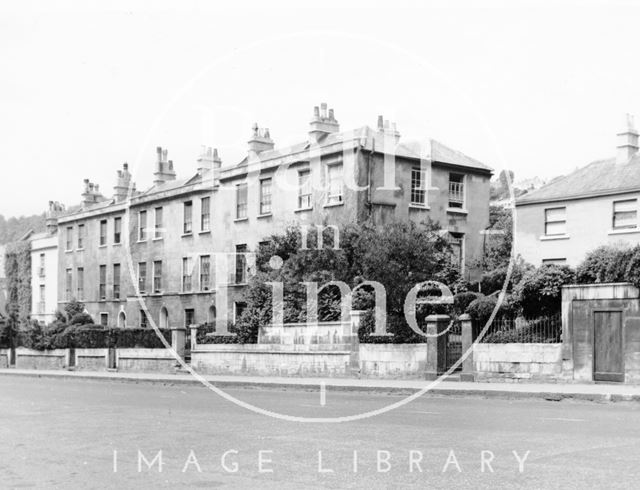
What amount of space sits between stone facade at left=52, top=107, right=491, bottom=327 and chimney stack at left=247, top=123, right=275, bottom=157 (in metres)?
0.06

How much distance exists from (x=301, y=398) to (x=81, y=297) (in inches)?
1570

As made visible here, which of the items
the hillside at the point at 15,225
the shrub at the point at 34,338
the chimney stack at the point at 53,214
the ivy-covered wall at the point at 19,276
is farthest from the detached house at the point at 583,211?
the hillside at the point at 15,225

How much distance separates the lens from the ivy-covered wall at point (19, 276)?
65375mm

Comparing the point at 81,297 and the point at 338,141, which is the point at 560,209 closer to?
the point at 338,141

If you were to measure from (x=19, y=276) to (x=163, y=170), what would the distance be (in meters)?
19.1

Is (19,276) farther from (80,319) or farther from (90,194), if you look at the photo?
(80,319)

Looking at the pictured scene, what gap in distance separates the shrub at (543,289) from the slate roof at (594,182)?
8445 mm

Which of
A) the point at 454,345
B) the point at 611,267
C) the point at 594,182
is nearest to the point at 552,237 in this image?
the point at 594,182

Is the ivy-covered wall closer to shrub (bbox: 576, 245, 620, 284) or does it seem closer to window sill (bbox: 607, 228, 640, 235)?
window sill (bbox: 607, 228, 640, 235)

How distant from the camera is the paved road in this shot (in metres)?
8.12

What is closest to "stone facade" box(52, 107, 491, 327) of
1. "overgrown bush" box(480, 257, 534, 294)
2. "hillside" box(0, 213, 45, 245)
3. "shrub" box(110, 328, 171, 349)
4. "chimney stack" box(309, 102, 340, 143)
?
"chimney stack" box(309, 102, 340, 143)

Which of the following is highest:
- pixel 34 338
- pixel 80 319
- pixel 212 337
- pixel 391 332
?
pixel 391 332

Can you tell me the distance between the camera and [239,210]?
4428cm

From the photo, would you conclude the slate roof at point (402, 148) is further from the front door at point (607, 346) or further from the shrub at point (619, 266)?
the front door at point (607, 346)
